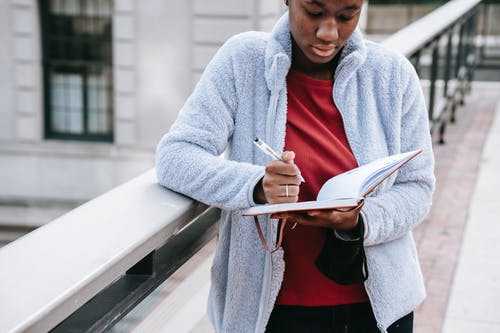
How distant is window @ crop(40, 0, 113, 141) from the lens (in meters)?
13.3

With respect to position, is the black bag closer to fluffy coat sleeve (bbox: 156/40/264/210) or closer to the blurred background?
fluffy coat sleeve (bbox: 156/40/264/210)

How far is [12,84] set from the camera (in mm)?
13625

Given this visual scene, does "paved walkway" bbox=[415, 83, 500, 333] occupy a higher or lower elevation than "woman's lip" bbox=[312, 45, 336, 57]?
lower

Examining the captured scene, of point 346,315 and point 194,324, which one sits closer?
point 346,315

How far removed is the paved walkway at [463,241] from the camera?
12.2 ft

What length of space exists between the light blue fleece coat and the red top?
1.4 inches

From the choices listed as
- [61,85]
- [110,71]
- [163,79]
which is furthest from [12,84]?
[163,79]

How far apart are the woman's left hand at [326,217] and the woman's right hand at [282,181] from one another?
0.04 metres

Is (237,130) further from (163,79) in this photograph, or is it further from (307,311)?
(163,79)

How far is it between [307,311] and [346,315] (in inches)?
3.7

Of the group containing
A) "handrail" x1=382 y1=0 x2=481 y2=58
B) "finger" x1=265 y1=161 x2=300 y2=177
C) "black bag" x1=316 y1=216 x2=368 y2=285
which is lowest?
"black bag" x1=316 y1=216 x2=368 y2=285

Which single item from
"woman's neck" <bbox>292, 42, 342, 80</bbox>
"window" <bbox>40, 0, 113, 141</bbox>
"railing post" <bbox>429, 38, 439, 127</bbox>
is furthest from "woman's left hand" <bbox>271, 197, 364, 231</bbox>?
"window" <bbox>40, 0, 113, 141</bbox>

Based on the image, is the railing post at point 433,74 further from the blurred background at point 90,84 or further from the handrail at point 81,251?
the blurred background at point 90,84

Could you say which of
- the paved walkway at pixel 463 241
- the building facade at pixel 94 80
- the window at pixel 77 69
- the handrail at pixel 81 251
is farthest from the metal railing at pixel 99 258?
the window at pixel 77 69
